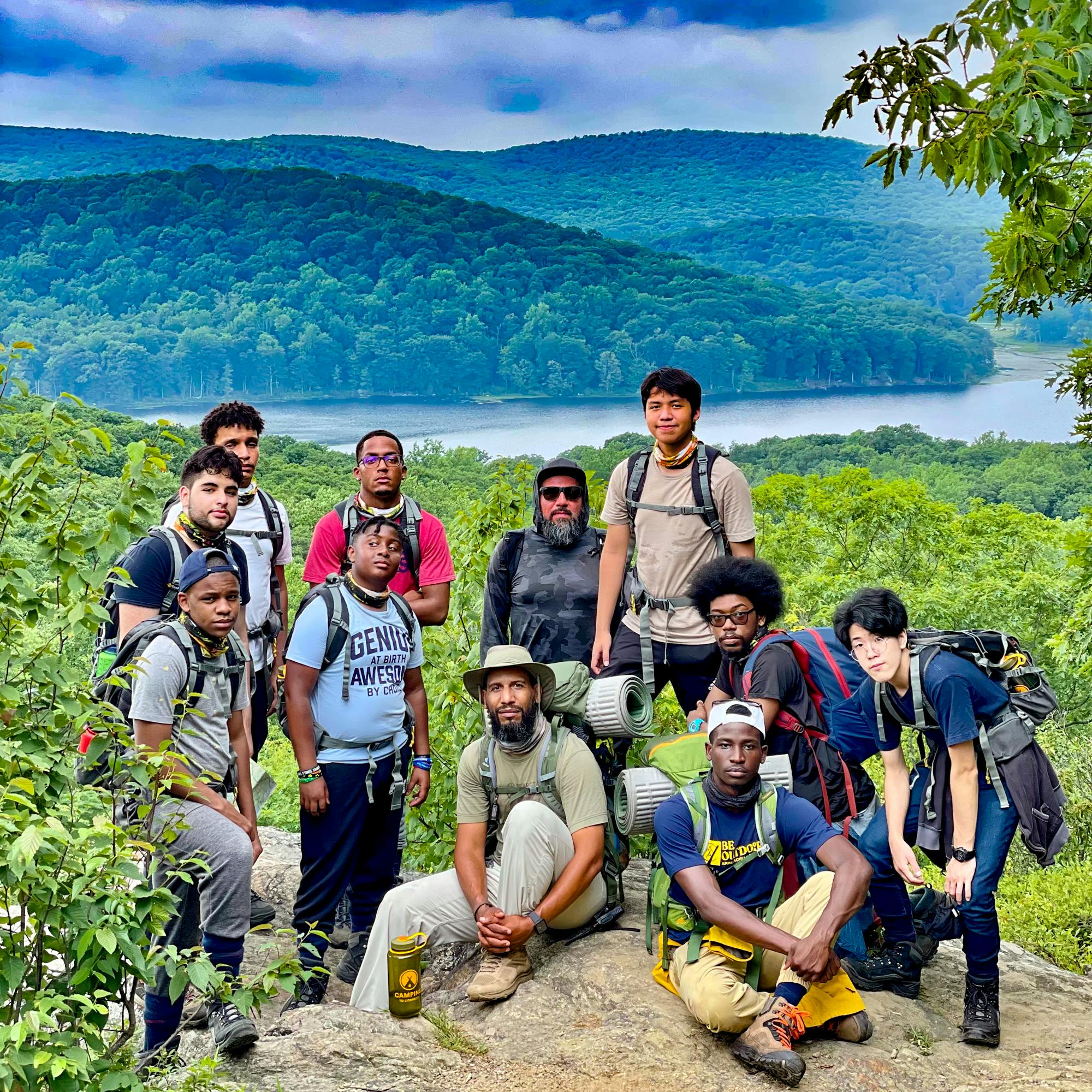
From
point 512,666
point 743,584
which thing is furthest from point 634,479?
point 512,666

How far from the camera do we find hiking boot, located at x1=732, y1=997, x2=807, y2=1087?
369cm

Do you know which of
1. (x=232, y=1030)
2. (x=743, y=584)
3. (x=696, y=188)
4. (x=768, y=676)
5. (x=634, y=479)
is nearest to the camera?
(x=232, y=1030)

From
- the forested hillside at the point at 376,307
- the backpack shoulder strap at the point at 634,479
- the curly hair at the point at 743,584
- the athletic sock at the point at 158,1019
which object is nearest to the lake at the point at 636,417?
the forested hillside at the point at 376,307

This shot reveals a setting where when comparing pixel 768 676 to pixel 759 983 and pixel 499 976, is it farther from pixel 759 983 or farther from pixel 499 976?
pixel 499 976

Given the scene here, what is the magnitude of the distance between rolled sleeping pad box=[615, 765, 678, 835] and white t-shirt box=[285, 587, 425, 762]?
101 centimetres

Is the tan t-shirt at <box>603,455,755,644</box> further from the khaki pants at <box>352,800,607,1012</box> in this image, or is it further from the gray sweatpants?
the gray sweatpants

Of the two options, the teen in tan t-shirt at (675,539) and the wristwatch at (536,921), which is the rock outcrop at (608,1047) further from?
the teen in tan t-shirt at (675,539)

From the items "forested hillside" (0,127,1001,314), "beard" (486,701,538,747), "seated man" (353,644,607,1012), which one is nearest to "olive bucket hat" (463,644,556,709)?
"seated man" (353,644,607,1012)

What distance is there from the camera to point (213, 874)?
373 centimetres

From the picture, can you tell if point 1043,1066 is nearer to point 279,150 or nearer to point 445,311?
point 445,311

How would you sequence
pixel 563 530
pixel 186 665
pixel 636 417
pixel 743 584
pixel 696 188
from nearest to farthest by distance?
pixel 186 665 → pixel 743 584 → pixel 563 530 → pixel 636 417 → pixel 696 188

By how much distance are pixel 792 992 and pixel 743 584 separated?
1576 millimetres

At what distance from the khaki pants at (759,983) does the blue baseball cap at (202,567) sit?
211 cm

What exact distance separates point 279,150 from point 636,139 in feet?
126
